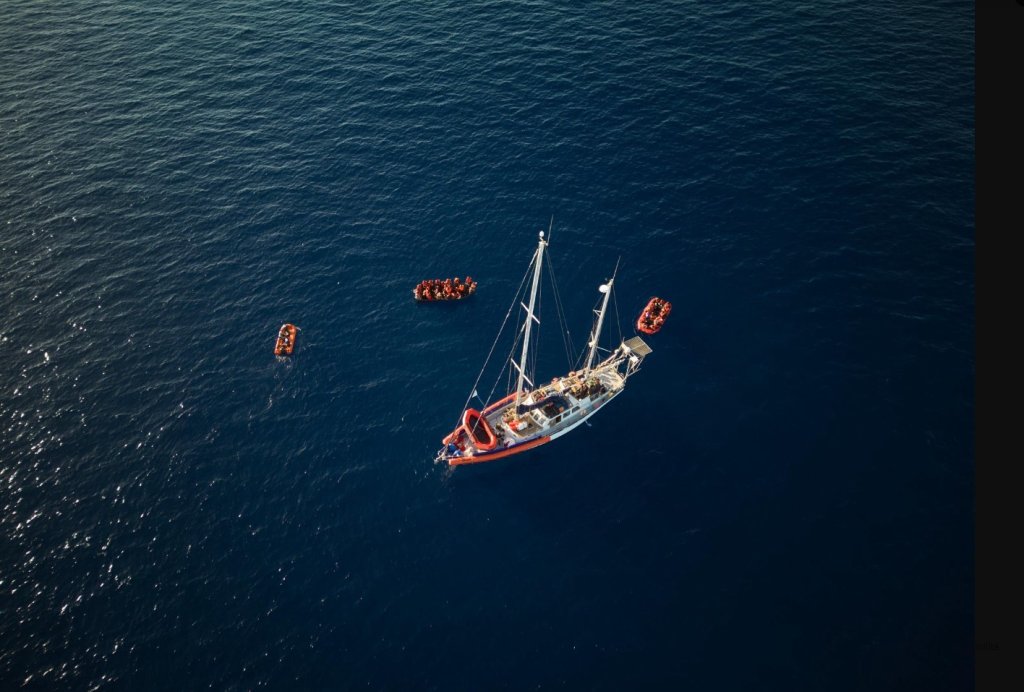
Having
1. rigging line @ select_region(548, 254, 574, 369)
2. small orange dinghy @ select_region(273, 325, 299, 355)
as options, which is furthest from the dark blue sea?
small orange dinghy @ select_region(273, 325, 299, 355)

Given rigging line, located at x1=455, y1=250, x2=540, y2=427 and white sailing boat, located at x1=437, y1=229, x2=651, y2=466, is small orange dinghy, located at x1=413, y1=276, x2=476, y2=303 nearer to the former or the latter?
rigging line, located at x1=455, y1=250, x2=540, y2=427

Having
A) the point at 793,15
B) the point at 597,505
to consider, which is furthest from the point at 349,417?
the point at 793,15

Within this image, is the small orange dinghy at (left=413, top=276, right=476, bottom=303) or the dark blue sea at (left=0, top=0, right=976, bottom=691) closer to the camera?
the dark blue sea at (left=0, top=0, right=976, bottom=691)

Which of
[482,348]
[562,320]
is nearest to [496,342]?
[482,348]

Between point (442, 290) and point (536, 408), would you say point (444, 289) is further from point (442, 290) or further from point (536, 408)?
point (536, 408)

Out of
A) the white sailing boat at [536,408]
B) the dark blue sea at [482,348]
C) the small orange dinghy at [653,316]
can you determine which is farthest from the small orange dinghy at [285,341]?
the small orange dinghy at [653,316]
